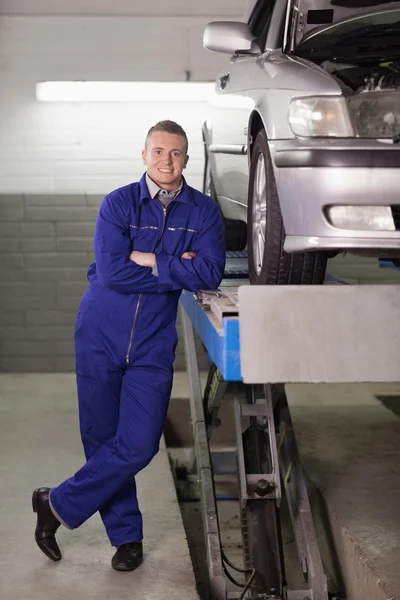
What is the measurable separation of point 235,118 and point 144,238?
0.97 metres

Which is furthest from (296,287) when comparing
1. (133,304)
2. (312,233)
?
(133,304)

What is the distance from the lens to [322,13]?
3977mm

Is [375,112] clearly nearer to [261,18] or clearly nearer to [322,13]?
[322,13]

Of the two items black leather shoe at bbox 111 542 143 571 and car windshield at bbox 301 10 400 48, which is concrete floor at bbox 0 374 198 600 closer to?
black leather shoe at bbox 111 542 143 571

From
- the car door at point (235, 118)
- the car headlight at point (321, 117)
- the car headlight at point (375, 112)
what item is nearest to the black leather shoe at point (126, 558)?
the car door at point (235, 118)

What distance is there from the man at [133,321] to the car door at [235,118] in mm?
492

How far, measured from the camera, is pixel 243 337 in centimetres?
282

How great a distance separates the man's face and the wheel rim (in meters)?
0.34

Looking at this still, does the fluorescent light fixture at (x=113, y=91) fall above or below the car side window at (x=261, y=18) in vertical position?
below

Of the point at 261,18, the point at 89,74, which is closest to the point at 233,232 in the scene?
the point at 261,18

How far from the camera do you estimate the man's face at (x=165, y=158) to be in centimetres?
370

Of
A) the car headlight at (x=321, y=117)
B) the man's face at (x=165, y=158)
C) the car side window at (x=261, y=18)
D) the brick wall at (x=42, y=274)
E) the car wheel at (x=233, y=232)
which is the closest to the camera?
the car headlight at (x=321, y=117)

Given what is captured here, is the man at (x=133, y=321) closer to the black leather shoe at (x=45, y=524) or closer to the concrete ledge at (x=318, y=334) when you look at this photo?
the black leather shoe at (x=45, y=524)

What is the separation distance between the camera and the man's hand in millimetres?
3561
